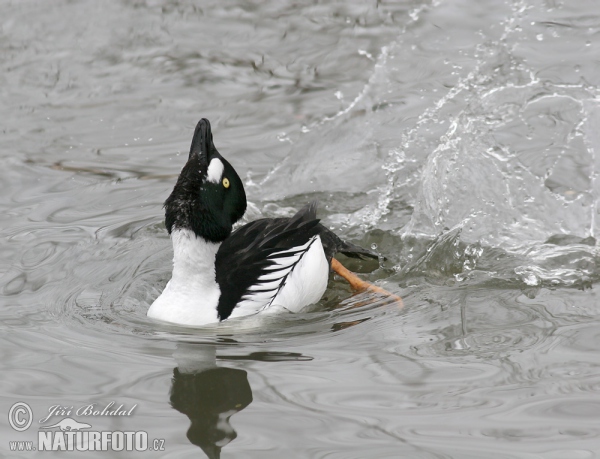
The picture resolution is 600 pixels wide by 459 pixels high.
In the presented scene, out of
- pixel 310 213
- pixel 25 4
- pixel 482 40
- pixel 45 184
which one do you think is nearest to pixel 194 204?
pixel 310 213

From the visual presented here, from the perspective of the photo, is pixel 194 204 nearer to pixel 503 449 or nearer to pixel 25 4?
pixel 503 449

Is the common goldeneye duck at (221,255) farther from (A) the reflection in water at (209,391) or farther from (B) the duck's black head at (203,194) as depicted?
(A) the reflection in water at (209,391)

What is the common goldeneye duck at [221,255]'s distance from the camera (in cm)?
491

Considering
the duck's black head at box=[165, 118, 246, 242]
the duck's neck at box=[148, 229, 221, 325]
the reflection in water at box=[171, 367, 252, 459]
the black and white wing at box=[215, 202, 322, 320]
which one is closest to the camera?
the reflection in water at box=[171, 367, 252, 459]

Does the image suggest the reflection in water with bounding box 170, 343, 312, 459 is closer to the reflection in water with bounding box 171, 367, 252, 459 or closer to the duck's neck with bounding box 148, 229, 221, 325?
the reflection in water with bounding box 171, 367, 252, 459

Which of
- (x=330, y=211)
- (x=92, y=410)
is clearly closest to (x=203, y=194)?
(x=92, y=410)

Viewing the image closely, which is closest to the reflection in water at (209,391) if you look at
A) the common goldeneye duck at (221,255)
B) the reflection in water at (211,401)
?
the reflection in water at (211,401)

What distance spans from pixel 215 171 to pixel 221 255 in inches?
27.6

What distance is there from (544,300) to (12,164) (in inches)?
179

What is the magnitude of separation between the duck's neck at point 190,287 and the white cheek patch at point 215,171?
0.34 metres

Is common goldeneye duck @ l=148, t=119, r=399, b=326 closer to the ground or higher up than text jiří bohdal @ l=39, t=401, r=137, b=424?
higher up

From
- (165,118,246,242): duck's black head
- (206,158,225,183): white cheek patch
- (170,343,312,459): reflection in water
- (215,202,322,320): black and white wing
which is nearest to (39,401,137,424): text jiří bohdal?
(170,343,312,459): reflection in water

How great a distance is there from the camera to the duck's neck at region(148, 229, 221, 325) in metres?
5.00

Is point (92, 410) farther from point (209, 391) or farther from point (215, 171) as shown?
point (215, 171)
